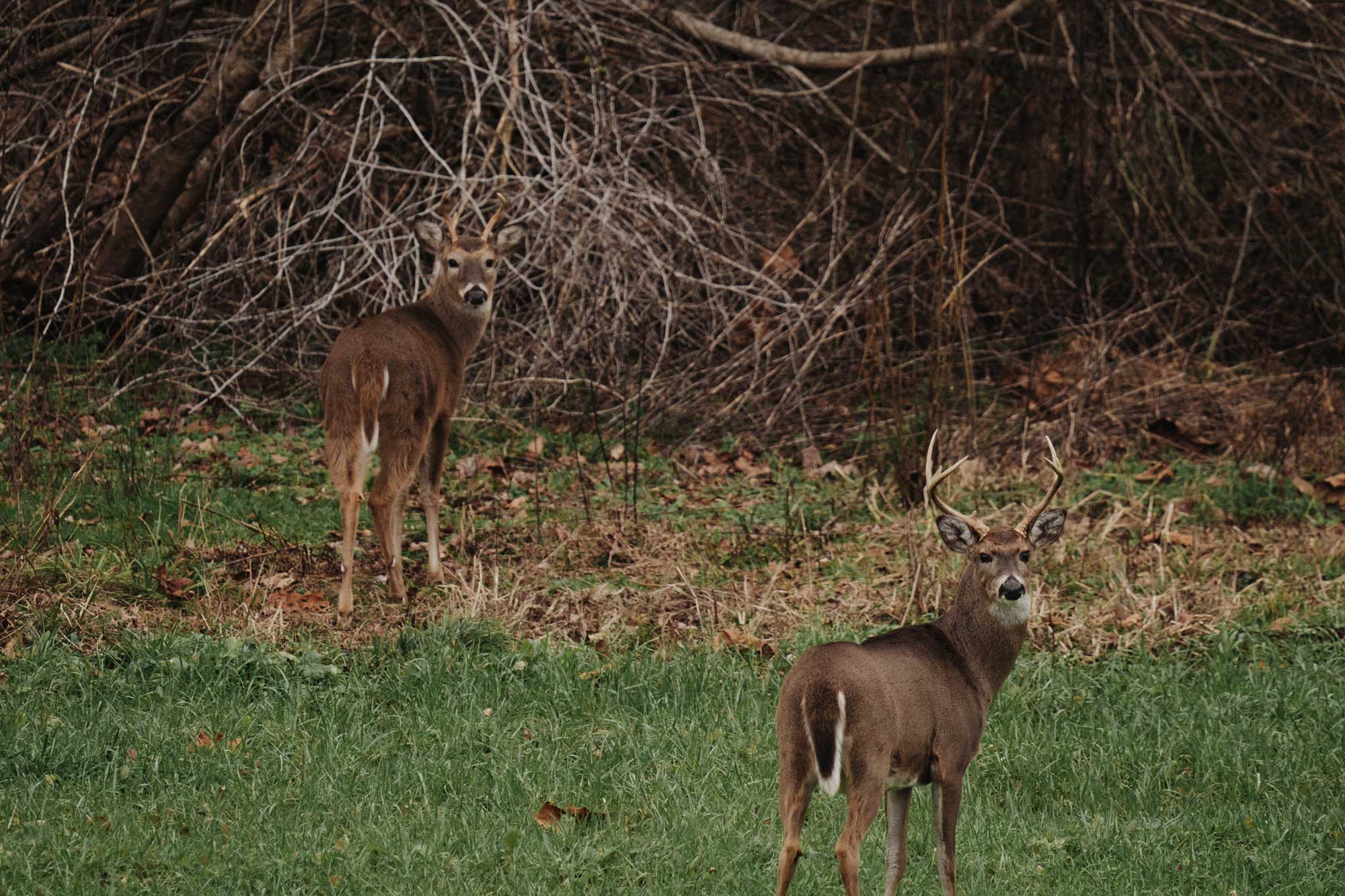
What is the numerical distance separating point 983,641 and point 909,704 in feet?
1.77

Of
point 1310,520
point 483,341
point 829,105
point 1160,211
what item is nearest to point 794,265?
point 829,105

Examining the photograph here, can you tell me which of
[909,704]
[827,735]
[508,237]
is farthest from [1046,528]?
[508,237]

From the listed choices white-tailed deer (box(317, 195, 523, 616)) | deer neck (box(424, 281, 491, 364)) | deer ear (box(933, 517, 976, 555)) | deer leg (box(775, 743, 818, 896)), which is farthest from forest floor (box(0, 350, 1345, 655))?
deer leg (box(775, 743, 818, 896))

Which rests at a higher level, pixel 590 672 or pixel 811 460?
pixel 811 460

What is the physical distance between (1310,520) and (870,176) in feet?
14.7

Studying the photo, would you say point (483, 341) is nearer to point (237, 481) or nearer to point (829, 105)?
point (237, 481)

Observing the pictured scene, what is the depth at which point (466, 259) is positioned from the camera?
25.4 feet

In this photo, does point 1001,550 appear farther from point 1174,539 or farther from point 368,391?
point 1174,539

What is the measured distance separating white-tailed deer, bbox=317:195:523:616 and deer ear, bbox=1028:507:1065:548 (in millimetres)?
2913

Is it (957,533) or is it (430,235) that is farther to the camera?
(430,235)

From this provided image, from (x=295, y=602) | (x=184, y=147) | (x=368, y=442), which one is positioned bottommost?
(x=295, y=602)

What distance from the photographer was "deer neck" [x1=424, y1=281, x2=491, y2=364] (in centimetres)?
771

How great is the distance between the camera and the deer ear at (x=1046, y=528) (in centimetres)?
451

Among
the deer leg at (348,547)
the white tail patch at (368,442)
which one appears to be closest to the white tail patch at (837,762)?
the deer leg at (348,547)
